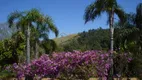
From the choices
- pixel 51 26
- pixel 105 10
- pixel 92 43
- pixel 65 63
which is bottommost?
pixel 65 63

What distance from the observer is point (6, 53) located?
4841 cm

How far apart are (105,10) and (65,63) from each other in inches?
353

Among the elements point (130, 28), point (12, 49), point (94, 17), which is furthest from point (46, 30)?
point (12, 49)

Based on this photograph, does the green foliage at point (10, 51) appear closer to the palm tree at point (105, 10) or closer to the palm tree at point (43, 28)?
the palm tree at point (43, 28)

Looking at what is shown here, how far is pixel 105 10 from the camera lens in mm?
23422

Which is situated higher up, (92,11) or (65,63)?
(92,11)

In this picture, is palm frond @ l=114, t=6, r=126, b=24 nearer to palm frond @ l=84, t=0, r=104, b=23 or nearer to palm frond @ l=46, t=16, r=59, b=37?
palm frond @ l=84, t=0, r=104, b=23

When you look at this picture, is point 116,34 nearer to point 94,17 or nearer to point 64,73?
point 94,17

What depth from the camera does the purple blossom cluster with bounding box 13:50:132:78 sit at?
51.8 feet

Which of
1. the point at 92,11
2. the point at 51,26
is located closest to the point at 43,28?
the point at 51,26

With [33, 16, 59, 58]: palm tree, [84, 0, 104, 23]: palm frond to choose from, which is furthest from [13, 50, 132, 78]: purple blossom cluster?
[33, 16, 59, 58]: palm tree

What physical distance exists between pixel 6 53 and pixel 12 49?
1157 millimetres

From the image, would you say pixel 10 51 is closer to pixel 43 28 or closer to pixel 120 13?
pixel 43 28

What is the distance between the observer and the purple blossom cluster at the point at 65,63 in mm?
15797
